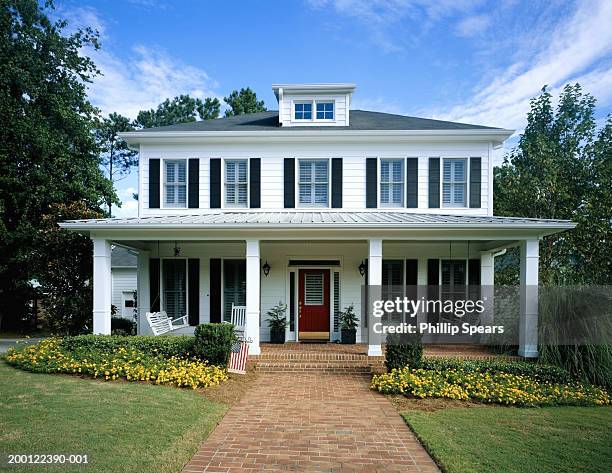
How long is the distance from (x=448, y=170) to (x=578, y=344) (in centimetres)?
617

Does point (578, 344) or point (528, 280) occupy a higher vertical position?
point (528, 280)


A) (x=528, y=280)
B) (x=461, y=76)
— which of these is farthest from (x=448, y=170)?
(x=461, y=76)

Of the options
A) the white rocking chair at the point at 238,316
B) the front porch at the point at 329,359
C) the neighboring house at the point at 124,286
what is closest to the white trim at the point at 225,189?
the white rocking chair at the point at 238,316

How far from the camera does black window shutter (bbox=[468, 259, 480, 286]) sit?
1221 centimetres

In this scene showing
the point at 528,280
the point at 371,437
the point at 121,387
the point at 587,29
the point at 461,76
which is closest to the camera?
the point at 371,437

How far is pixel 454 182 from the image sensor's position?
12320 millimetres

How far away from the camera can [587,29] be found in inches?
531

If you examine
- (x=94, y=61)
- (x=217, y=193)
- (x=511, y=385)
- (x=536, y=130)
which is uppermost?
(x=94, y=61)

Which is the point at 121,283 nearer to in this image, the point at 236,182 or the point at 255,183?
the point at 236,182

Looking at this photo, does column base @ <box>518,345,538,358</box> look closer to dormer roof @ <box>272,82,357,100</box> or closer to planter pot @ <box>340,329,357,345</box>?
planter pot @ <box>340,329,357,345</box>

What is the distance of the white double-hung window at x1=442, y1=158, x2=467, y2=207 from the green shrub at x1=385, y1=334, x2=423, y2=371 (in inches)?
214

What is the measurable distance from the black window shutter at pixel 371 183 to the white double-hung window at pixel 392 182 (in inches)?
9.6

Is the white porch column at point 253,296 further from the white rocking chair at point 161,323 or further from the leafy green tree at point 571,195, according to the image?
the leafy green tree at point 571,195

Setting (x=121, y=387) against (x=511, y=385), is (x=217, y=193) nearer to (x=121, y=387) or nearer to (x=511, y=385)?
(x=121, y=387)
